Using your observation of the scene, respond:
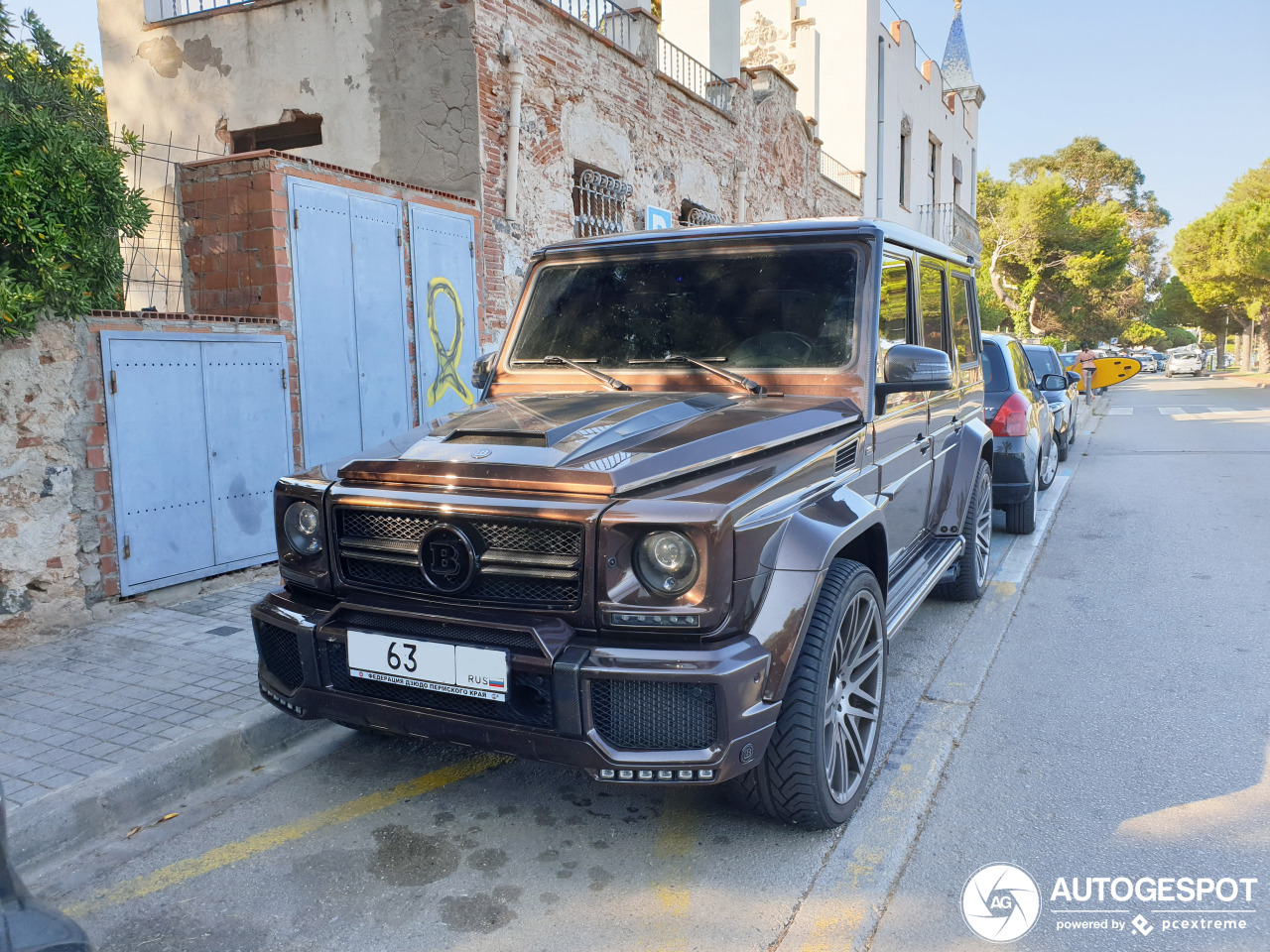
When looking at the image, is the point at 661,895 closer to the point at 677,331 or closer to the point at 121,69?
the point at 677,331

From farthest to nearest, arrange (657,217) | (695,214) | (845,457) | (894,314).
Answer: (695,214) < (657,217) < (894,314) < (845,457)

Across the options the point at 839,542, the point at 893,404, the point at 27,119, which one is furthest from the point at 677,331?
the point at 27,119

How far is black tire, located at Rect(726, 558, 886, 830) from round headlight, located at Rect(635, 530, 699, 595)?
20.8 inches

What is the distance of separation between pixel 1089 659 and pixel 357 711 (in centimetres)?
371

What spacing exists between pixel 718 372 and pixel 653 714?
158 cm

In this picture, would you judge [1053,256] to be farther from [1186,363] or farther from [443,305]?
[443,305]

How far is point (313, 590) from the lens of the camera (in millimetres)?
Result: 3061

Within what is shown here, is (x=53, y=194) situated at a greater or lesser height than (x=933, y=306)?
greater

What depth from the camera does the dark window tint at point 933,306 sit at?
448 cm

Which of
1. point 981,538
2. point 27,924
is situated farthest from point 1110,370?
point 27,924

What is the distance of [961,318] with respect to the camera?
5.51 meters

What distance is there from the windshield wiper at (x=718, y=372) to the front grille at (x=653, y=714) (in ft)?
4.79

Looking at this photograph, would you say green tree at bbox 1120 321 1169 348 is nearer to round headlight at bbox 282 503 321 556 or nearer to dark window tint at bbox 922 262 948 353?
dark window tint at bbox 922 262 948 353

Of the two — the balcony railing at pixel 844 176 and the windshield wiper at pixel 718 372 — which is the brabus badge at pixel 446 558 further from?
the balcony railing at pixel 844 176
